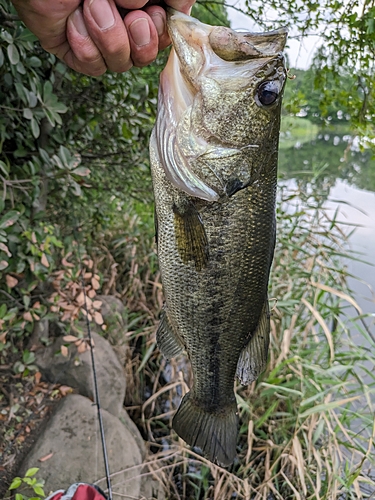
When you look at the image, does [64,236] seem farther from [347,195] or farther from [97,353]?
[347,195]

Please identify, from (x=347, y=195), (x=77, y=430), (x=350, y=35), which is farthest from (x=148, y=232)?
(x=347, y=195)

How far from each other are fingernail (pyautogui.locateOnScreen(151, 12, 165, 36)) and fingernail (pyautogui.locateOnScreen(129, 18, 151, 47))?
0.19ft

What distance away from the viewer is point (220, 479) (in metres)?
2.42

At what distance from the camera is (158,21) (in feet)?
3.83

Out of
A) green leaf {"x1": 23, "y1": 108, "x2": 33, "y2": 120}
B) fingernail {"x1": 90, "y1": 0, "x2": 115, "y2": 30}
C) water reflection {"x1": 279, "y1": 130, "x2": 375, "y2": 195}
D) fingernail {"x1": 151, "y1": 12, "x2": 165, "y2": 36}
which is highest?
water reflection {"x1": 279, "y1": 130, "x2": 375, "y2": 195}

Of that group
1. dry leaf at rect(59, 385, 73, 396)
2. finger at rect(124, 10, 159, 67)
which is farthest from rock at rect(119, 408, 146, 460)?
finger at rect(124, 10, 159, 67)

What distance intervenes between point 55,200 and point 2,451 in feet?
4.67

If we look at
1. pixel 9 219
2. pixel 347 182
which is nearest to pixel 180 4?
pixel 9 219

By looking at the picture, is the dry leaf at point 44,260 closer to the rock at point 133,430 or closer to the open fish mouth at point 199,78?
the open fish mouth at point 199,78

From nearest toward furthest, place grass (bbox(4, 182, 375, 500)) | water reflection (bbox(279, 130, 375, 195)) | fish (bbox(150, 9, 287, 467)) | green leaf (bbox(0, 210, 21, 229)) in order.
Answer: fish (bbox(150, 9, 287, 467)) < green leaf (bbox(0, 210, 21, 229)) < grass (bbox(4, 182, 375, 500)) < water reflection (bbox(279, 130, 375, 195))

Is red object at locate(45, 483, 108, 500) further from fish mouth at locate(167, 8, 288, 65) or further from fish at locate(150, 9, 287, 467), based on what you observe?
fish mouth at locate(167, 8, 288, 65)

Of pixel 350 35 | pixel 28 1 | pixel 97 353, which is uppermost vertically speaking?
pixel 350 35

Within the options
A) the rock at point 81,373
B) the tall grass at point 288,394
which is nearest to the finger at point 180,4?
the tall grass at point 288,394

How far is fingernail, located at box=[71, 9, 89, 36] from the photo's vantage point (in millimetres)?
1116
